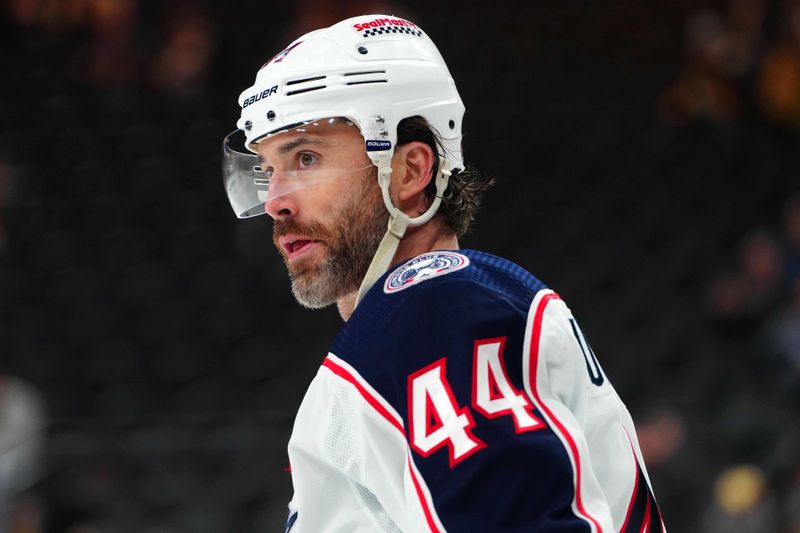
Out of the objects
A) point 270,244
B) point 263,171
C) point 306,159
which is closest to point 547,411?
point 306,159

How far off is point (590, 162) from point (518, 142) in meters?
0.55

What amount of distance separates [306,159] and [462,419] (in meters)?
0.62

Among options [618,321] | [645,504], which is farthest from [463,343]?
[618,321]

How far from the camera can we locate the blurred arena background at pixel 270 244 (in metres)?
6.36

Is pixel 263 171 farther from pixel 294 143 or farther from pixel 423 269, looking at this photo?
pixel 423 269

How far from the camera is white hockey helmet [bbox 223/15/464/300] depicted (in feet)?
6.56

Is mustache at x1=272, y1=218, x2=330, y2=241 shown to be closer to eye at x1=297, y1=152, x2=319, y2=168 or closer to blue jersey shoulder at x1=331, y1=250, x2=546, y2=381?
eye at x1=297, y1=152, x2=319, y2=168

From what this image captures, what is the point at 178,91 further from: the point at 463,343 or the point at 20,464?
the point at 463,343

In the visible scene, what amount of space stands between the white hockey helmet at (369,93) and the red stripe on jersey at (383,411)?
22 centimetres

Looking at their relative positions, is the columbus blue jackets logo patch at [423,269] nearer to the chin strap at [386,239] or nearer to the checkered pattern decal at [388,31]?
the chin strap at [386,239]

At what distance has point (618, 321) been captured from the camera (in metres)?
8.02

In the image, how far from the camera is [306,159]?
6.64 feet

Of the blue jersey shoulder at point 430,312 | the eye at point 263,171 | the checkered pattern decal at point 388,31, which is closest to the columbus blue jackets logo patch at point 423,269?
the blue jersey shoulder at point 430,312

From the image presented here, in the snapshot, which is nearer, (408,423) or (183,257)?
(408,423)
